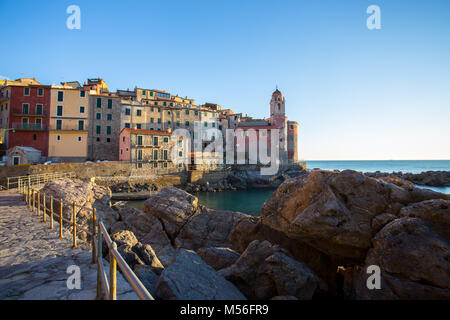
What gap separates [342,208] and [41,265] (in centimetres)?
708

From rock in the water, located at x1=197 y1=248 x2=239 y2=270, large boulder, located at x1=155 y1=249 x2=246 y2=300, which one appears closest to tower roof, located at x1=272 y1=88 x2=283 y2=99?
rock in the water, located at x1=197 y1=248 x2=239 y2=270

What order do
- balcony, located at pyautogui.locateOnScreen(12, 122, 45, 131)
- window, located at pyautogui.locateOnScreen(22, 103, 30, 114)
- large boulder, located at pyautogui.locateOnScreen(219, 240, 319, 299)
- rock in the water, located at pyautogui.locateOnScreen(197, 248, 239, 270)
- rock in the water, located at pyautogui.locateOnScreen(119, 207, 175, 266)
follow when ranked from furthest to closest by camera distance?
window, located at pyautogui.locateOnScreen(22, 103, 30, 114)
balcony, located at pyautogui.locateOnScreen(12, 122, 45, 131)
rock in the water, located at pyautogui.locateOnScreen(119, 207, 175, 266)
rock in the water, located at pyautogui.locateOnScreen(197, 248, 239, 270)
large boulder, located at pyautogui.locateOnScreen(219, 240, 319, 299)

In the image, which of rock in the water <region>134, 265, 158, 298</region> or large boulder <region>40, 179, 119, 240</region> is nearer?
rock in the water <region>134, 265, 158, 298</region>

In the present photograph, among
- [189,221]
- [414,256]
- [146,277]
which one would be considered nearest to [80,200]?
[189,221]

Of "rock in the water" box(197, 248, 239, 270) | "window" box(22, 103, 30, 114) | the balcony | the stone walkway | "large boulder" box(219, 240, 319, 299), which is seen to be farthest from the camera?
"window" box(22, 103, 30, 114)

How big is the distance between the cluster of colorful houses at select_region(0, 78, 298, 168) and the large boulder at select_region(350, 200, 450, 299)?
34681 mm

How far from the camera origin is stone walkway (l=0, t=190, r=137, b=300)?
3.32 meters

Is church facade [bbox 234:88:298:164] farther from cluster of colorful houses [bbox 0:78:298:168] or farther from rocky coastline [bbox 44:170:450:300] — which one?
rocky coastline [bbox 44:170:450:300]

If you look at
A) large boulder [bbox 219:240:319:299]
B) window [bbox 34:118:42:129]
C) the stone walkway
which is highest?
window [bbox 34:118:42:129]

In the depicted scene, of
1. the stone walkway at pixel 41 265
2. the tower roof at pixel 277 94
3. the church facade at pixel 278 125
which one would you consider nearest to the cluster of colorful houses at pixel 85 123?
the church facade at pixel 278 125

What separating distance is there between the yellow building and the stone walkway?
30922 mm

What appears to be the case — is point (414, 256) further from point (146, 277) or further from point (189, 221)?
point (189, 221)

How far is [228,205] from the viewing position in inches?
1172

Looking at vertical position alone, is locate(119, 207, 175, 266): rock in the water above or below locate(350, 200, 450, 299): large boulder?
below
